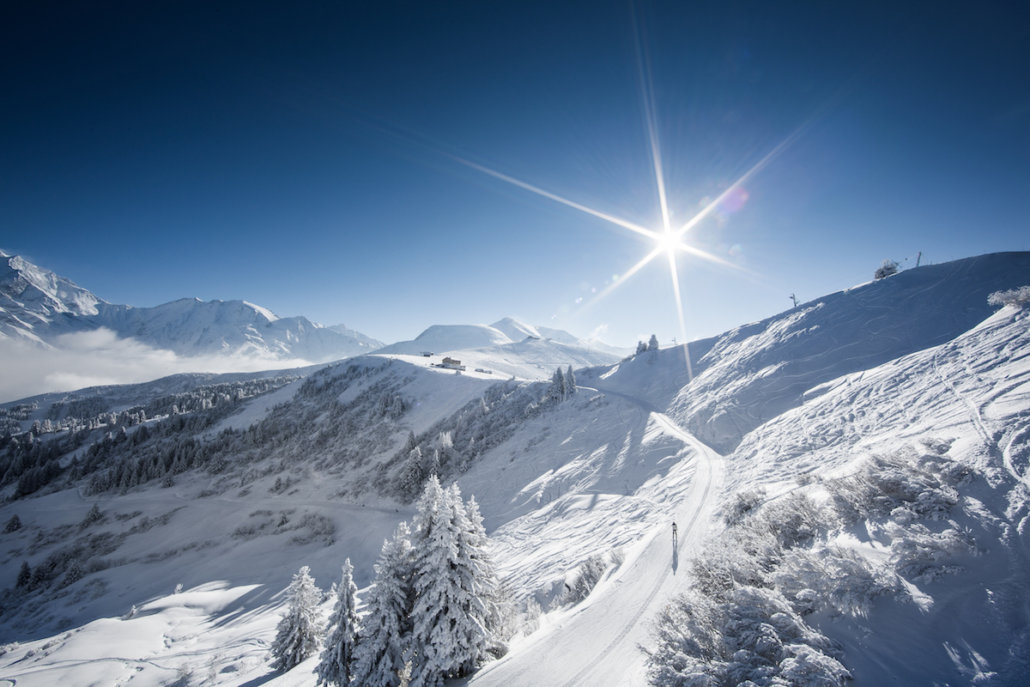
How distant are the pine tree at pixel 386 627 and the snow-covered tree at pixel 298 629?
7.20 meters

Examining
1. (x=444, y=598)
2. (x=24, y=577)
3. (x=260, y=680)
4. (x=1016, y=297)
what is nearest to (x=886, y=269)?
(x=1016, y=297)

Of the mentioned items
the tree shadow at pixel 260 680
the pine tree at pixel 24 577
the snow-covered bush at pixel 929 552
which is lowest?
the pine tree at pixel 24 577

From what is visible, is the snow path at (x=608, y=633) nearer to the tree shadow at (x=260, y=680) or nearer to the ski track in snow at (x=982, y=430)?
the ski track in snow at (x=982, y=430)

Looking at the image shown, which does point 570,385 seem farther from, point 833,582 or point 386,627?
point 833,582

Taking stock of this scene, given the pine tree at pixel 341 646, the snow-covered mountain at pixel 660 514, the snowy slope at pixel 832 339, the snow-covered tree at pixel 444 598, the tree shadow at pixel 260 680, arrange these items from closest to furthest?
1. the snow-covered mountain at pixel 660 514
2. the snow-covered tree at pixel 444 598
3. the pine tree at pixel 341 646
4. the tree shadow at pixel 260 680
5. the snowy slope at pixel 832 339

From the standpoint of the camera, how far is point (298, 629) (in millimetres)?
18219

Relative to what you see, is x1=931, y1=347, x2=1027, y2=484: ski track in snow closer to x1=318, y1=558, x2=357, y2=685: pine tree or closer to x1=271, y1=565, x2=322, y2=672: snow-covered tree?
x1=318, y1=558, x2=357, y2=685: pine tree

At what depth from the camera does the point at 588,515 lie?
2580 cm

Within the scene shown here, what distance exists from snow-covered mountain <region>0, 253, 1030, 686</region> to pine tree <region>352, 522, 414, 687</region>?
402cm

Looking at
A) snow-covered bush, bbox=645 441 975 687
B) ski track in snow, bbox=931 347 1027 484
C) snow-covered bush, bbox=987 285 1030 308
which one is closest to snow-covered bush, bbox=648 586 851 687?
snow-covered bush, bbox=645 441 975 687

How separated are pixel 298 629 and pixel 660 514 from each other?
20390 mm

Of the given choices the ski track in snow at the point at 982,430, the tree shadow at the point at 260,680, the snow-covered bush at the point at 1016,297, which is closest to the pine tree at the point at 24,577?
the tree shadow at the point at 260,680

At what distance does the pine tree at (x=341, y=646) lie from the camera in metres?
14.1

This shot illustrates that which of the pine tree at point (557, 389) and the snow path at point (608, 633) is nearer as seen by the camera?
the snow path at point (608, 633)
